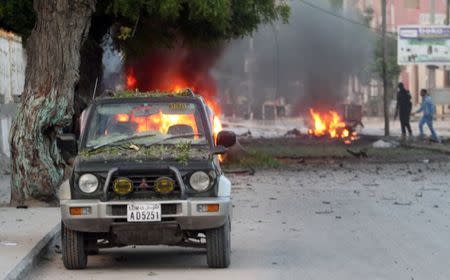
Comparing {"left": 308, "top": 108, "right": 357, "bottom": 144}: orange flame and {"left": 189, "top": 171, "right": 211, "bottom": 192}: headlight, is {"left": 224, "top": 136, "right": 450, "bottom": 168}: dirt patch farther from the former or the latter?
{"left": 189, "top": 171, "right": 211, "bottom": 192}: headlight

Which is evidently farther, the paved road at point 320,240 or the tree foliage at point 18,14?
the tree foliage at point 18,14

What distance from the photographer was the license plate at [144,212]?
9641 millimetres

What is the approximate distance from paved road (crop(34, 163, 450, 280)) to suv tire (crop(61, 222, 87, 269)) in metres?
0.13

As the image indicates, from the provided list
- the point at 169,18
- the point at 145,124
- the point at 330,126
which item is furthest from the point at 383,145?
the point at 145,124

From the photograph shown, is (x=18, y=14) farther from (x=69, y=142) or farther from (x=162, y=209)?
(x=162, y=209)

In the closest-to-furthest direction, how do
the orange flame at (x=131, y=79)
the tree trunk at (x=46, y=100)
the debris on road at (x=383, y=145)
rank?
the tree trunk at (x=46, y=100), the debris on road at (x=383, y=145), the orange flame at (x=131, y=79)

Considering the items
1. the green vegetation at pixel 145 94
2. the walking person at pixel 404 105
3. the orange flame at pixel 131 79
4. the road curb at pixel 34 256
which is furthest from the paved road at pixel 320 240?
the walking person at pixel 404 105

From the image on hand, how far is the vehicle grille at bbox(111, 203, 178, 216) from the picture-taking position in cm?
968

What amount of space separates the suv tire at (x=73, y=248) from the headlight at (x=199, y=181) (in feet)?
3.82

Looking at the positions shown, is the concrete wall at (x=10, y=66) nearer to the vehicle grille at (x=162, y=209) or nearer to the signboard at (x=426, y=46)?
the vehicle grille at (x=162, y=209)

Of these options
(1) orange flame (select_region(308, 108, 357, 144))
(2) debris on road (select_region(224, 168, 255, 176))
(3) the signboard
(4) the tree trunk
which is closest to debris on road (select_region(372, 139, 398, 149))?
(1) orange flame (select_region(308, 108, 357, 144))

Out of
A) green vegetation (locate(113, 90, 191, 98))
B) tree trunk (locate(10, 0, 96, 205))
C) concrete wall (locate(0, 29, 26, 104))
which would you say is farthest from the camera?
concrete wall (locate(0, 29, 26, 104))

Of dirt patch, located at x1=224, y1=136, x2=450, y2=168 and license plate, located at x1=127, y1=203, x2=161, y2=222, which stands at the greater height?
license plate, located at x1=127, y1=203, x2=161, y2=222

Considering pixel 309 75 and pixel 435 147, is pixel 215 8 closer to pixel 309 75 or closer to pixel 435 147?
pixel 435 147
